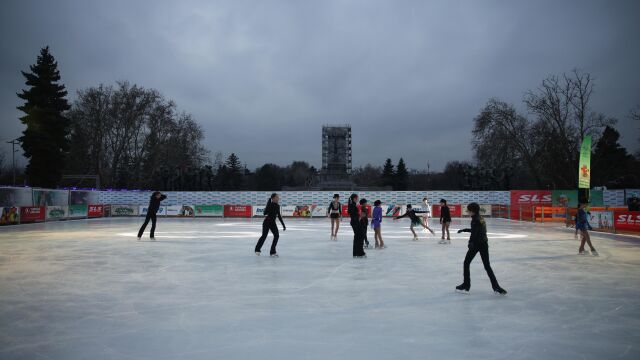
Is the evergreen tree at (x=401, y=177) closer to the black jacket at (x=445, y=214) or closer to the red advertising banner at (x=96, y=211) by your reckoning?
the red advertising banner at (x=96, y=211)

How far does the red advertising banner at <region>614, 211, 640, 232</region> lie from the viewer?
66.5 ft

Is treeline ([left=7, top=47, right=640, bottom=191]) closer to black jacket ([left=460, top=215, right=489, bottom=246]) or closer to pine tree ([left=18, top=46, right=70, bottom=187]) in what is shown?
pine tree ([left=18, top=46, right=70, bottom=187])

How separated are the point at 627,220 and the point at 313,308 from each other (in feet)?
69.6

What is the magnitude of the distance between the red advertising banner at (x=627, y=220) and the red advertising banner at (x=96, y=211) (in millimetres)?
37706

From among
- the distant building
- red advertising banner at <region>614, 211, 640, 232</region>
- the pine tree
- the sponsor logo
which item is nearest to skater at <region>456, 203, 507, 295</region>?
red advertising banner at <region>614, 211, 640, 232</region>

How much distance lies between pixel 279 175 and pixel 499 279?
103 metres

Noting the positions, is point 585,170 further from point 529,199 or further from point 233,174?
point 233,174

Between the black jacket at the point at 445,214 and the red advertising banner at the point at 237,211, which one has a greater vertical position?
the black jacket at the point at 445,214

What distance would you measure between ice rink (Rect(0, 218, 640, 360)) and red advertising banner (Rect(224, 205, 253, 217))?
1073 inches

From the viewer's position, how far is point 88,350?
442cm

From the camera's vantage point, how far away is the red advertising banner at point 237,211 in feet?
128

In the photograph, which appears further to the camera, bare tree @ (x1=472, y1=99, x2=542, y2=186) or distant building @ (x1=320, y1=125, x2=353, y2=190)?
distant building @ (x1=320, y1=125, x2=353, y2=190)

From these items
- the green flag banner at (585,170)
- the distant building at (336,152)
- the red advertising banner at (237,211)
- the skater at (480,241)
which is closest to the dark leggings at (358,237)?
the skater at (480,241)

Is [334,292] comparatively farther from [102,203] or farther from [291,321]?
[102,203]
